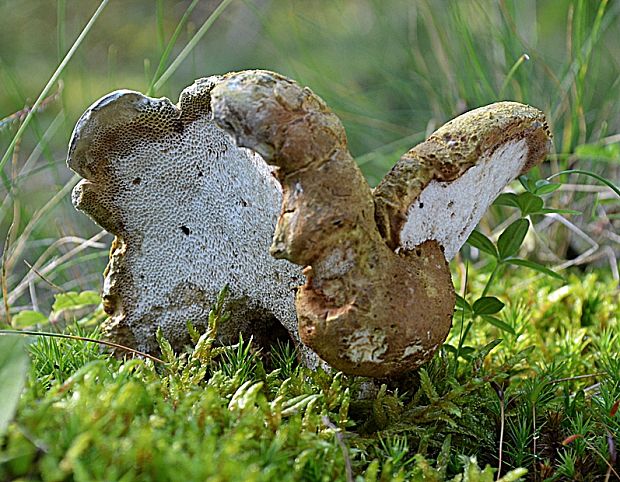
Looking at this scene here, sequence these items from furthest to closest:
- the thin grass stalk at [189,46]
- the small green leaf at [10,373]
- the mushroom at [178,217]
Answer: the thin grass stalk at [189,46] → the mushroom at [178,217] → the small green leaf at [10,373]

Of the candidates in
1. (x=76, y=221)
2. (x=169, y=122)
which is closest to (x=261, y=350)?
(x=169, y=122)

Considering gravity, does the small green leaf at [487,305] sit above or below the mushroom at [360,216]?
below

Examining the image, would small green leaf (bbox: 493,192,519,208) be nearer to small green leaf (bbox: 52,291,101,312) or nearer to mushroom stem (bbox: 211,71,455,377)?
mushroom stem (bbox: 211,71,455,377)

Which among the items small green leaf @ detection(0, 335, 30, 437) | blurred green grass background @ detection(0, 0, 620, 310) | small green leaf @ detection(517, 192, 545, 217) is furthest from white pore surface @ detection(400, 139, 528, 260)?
blurred green grass background @ detection(0, 0, 620, 310)

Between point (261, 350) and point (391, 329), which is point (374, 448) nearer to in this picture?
point (391, 329)

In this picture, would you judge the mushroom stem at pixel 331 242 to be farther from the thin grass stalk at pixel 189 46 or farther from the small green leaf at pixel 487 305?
the thin grass stalk at pixel 189 46

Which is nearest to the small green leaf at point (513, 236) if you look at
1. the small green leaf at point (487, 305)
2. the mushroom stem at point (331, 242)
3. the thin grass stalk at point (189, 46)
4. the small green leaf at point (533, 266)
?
the small green leaf at point (533, 266)

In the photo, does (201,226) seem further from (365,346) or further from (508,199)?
(508,199)
